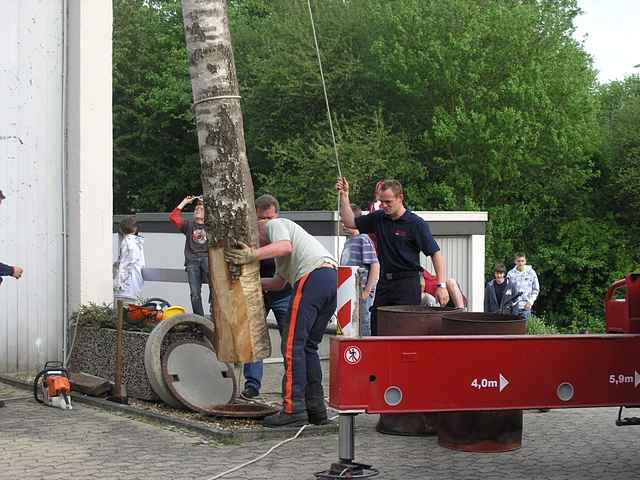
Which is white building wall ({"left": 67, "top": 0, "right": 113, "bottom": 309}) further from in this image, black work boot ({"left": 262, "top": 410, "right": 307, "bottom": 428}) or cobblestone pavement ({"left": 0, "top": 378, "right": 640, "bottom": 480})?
black work boot ({"left": 262, "top": 410, "right": 307, "bottom": 428})

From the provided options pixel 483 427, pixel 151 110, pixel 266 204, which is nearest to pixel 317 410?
pixel 483 427

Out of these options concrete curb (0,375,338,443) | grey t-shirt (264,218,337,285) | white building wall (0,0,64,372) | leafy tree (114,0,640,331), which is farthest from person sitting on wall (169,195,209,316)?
leafy tree (114,0,640,331)

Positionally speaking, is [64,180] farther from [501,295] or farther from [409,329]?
[501,295]

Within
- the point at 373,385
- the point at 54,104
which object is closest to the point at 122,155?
the point at 54,104

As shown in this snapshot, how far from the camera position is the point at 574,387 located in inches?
262

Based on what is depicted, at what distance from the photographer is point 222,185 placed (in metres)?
8.59

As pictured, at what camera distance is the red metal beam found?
638 centimetres

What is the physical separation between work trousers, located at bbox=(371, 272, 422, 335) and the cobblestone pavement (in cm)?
100

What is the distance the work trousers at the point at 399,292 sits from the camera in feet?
29.9

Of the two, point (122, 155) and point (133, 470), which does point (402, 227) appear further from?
point (122, 155)

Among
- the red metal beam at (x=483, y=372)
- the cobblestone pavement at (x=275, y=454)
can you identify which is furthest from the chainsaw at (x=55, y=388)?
the red metal beam at (x=483, y=372)

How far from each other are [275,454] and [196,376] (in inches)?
74.9

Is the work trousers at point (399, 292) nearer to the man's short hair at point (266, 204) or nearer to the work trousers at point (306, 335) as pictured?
the work trousers at point (306, 335)

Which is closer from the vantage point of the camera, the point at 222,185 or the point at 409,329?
the point at 409,329
